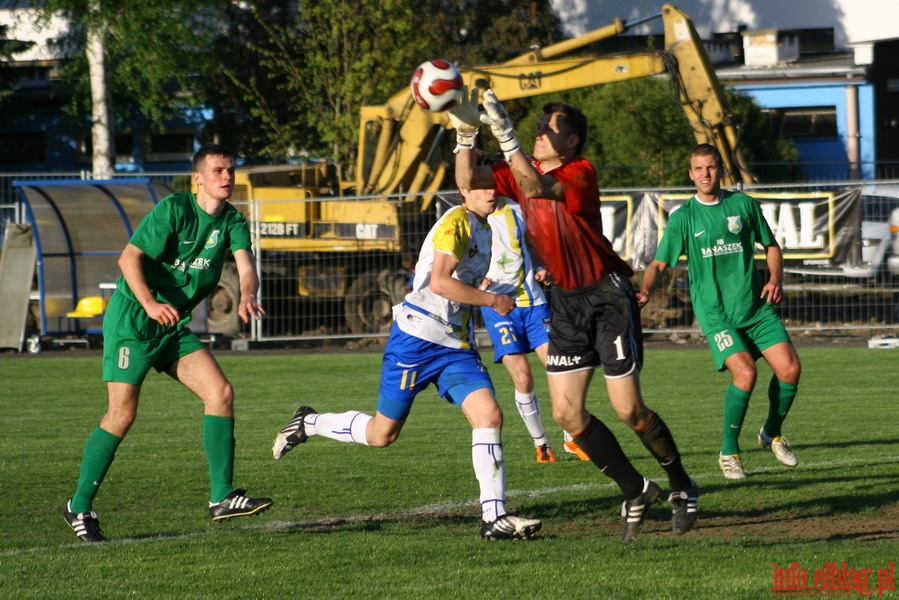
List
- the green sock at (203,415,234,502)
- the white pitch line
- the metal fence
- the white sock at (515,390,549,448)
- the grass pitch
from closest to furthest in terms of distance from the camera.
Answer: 1. the grass pitch
2. the white pitch line
3. the green sock at (203,415,234,502)
4. the white sock at (515,390,549,448)
5. the metal fence

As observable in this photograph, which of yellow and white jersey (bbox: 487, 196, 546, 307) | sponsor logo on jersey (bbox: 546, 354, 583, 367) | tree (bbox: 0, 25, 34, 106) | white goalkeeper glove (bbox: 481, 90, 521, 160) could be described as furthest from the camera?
tree (bbox: 0, 25, 34, 106)

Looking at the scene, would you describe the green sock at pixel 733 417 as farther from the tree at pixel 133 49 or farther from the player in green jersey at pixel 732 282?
the tree at pixel 133 49

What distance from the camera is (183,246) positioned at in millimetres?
7039


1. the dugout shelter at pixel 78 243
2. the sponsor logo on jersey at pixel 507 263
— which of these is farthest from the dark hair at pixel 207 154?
the dugout shelter at pixel 78 243

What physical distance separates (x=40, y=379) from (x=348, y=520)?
33.5ft

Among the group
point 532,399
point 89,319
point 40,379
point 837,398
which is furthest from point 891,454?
point 89,319

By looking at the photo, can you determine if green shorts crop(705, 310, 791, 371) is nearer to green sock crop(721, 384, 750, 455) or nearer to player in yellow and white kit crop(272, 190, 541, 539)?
green sock crop(721, 384, 750, 455)

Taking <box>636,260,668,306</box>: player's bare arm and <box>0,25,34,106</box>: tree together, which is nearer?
<box>636,260,668,306</box>: player's bare arm

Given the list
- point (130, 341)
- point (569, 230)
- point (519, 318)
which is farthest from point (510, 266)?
point (130, 341)

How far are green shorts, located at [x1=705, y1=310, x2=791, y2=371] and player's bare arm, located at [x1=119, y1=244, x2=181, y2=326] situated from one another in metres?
3.74

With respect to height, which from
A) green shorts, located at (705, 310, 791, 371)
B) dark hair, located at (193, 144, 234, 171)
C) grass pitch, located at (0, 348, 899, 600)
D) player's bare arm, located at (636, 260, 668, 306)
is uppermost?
dark hair, located at (193, 144, 234, 171)

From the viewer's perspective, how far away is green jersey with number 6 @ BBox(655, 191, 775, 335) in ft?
28.8

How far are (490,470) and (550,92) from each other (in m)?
16.8

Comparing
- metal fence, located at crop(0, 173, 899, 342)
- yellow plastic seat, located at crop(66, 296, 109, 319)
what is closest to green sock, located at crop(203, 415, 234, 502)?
metal fence, located at crop(0, 173, 899, 342)
